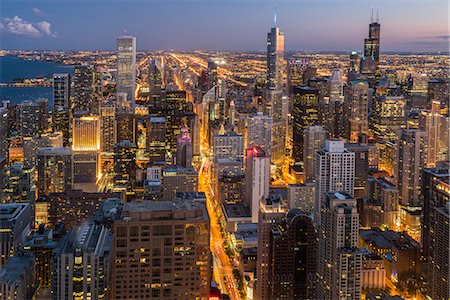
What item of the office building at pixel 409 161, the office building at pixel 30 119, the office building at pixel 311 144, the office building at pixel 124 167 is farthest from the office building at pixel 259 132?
the office building at pixel 30 119

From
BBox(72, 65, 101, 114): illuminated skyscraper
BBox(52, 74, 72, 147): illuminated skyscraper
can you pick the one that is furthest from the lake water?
BBox(72, 65, 101, 114): illuminated skyscraper

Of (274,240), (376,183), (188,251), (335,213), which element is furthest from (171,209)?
(376,183)

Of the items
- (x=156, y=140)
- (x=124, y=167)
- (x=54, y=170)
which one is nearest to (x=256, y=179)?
(x=124, y=167)

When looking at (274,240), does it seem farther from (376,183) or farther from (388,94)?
(388,94)

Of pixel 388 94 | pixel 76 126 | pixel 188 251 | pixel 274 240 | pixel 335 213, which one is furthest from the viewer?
pixel 388 94

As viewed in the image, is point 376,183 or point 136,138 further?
point 136,138

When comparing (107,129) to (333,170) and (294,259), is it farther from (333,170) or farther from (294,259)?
(294,259)

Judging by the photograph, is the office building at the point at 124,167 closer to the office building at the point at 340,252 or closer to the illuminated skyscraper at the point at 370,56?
the office building at the point at 340,252
